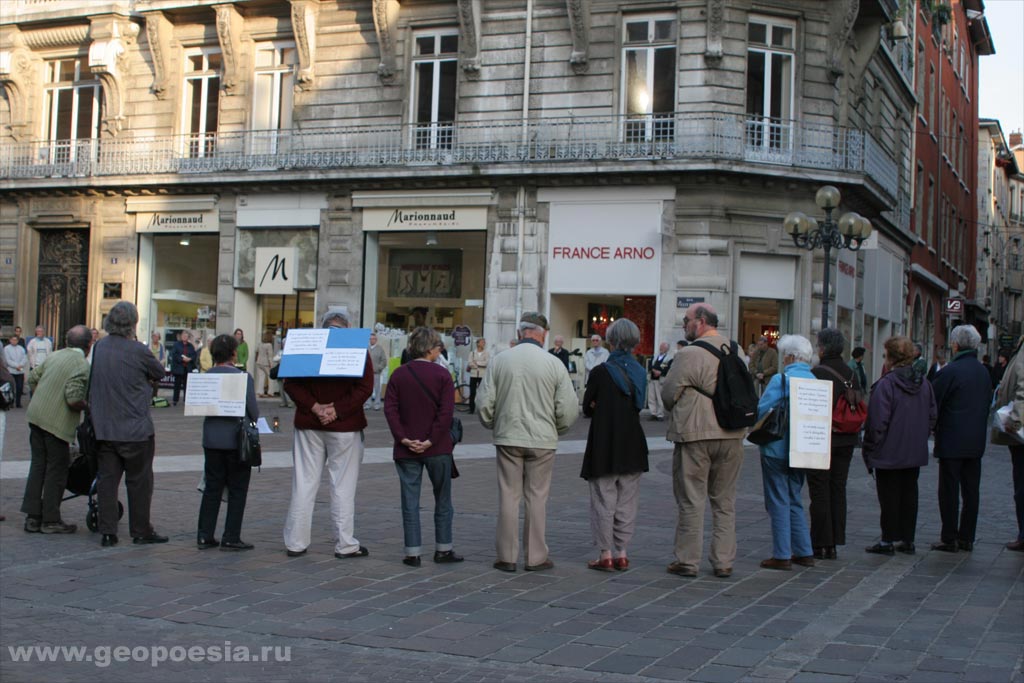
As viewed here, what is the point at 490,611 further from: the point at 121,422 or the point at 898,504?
the point at 898,504

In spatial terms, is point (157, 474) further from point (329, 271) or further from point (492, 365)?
point (329, 271)

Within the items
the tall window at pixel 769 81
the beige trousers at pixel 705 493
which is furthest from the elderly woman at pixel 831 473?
the tall window at pixel 769 81

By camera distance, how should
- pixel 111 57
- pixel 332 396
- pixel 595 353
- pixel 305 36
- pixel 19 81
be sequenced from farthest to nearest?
pixel 19 81 → pixel 111 57 → pixel 305 36 → pixel 595 353 → pixel 332 396

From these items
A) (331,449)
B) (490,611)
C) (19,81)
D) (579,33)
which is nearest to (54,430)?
(331,449)

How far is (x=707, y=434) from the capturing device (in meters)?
7.98

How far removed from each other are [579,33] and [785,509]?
17663 millimetres

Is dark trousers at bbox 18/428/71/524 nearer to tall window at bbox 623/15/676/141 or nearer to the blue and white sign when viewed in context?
the blue and white sign

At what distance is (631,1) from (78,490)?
1809cm

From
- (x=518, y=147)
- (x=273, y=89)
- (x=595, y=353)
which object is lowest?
(x=595, y=353)

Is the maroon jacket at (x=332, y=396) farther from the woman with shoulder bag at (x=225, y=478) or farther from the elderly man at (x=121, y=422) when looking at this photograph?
the elderly man at (x=121, y=422)

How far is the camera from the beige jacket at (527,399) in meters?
8.16

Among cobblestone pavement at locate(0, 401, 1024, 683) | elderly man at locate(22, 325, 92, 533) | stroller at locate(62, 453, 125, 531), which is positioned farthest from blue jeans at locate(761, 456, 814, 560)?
elderly man at locate(22, 325, 92, 533)

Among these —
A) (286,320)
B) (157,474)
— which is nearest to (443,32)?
(286,320)

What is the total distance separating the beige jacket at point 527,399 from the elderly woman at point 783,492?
1454mm
